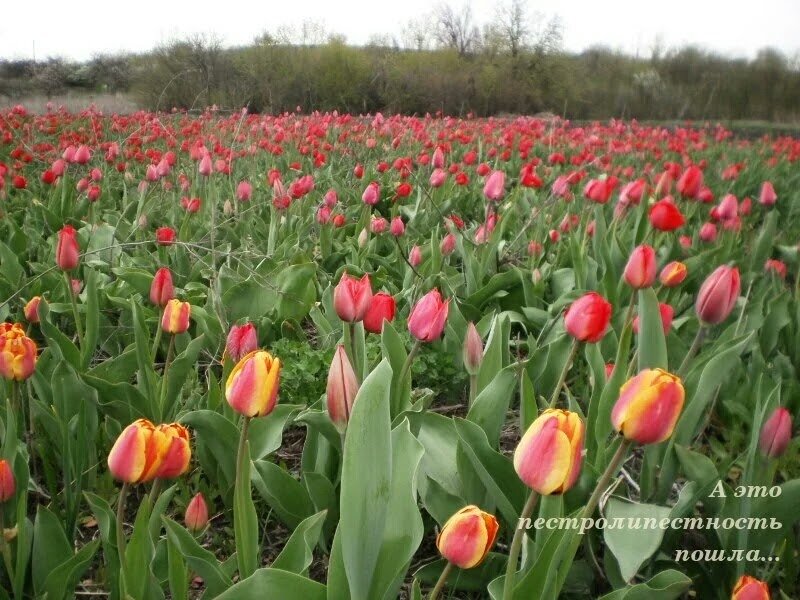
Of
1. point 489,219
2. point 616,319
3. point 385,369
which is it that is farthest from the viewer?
point 489,219

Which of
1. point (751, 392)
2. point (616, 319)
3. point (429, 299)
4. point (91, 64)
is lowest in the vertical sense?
point (751, 392)

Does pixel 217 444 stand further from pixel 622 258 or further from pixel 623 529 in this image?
pixel 622 258

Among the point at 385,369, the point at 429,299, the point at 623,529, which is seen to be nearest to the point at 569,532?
the point at 623,529

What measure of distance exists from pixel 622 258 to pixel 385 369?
1907mm

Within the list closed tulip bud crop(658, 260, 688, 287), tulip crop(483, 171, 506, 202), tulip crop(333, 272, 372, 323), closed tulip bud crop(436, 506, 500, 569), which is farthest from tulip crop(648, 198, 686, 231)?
closed tulip bud crop(436, 506, 500, 569)

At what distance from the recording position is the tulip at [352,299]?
1.20m

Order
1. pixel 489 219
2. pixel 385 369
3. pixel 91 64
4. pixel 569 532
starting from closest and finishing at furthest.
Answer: pixel 385 369, pixel 569 532, pixel 489 219, pixel 91 64

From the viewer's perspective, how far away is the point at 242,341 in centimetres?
142

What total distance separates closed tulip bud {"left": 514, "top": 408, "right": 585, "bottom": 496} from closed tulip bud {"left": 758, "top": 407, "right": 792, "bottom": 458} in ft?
1.93

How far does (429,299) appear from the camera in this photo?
4.18ft

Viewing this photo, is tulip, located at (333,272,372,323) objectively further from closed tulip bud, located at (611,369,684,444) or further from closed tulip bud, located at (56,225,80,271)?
closed tulip bud, located at (56,225,80,271)

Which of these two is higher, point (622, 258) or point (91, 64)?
point (91, 64)

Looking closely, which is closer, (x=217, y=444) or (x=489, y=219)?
(x=217, y=444)

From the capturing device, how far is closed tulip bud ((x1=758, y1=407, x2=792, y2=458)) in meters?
1.18
